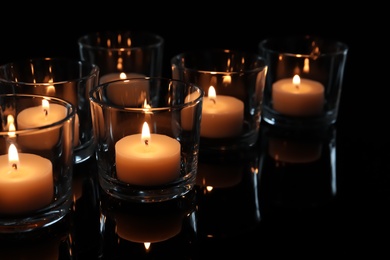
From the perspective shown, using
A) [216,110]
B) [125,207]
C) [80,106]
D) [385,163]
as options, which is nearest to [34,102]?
[80,106]

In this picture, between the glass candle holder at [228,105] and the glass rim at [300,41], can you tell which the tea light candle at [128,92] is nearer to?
the glass candle holder at [228,105]

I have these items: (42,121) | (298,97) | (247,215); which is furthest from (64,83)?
(298,97)

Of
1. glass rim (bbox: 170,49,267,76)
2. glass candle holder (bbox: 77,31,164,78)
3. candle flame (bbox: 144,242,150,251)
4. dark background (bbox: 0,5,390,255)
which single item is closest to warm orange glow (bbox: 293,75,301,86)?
glass rim (bbox: 170,49,267,76)

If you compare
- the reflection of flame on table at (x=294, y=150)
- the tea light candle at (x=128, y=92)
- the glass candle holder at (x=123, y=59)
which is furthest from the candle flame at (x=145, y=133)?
the glass candle holder at (x=123, y=59)

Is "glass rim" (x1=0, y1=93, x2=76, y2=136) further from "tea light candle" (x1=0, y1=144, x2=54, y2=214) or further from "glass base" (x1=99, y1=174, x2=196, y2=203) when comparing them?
"glass base" (x1=99, y1=174, x2=196, y2=203)

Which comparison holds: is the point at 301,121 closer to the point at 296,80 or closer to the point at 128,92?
the point at 296,80

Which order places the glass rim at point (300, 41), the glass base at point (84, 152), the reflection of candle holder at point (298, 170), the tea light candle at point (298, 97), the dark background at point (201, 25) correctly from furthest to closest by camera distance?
the dark background at point (201, 25) < the glass rim at point (300, 41) < the tea light candle at point (298, 97) < the glass base at point (84, 152) < the reflection of candle holder at point (298, 170)
